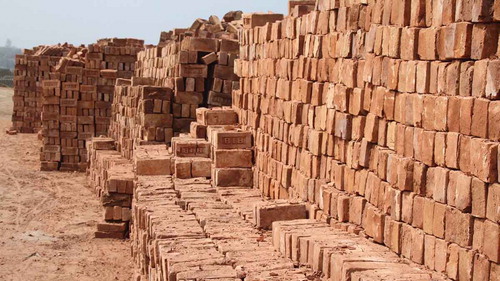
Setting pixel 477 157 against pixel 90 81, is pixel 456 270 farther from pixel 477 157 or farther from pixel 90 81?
pixel 90 81

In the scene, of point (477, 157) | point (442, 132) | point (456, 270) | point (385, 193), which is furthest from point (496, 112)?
point (385, 193)

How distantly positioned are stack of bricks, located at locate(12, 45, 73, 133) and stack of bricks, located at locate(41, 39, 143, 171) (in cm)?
1060

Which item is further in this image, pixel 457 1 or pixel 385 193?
pixel 385 193

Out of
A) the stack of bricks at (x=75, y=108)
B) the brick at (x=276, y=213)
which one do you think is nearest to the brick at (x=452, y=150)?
the brick at (x=276, y=213)

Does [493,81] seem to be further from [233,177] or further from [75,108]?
[75,108]

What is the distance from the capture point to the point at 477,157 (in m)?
5.63

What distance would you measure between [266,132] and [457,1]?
239 inches

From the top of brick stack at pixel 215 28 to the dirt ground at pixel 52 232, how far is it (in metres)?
5.13

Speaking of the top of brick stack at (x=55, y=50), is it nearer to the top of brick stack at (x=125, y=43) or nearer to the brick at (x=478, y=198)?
the top of brick stack at (x=125, y=43)

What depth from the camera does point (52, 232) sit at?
54.7 ft

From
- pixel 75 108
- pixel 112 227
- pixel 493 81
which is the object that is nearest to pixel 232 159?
pixel 112 227

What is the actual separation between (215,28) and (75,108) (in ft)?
24.9

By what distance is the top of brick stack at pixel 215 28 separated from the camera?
1813 cm

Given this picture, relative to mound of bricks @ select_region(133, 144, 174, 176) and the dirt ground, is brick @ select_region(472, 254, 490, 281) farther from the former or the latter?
the dirt ground
